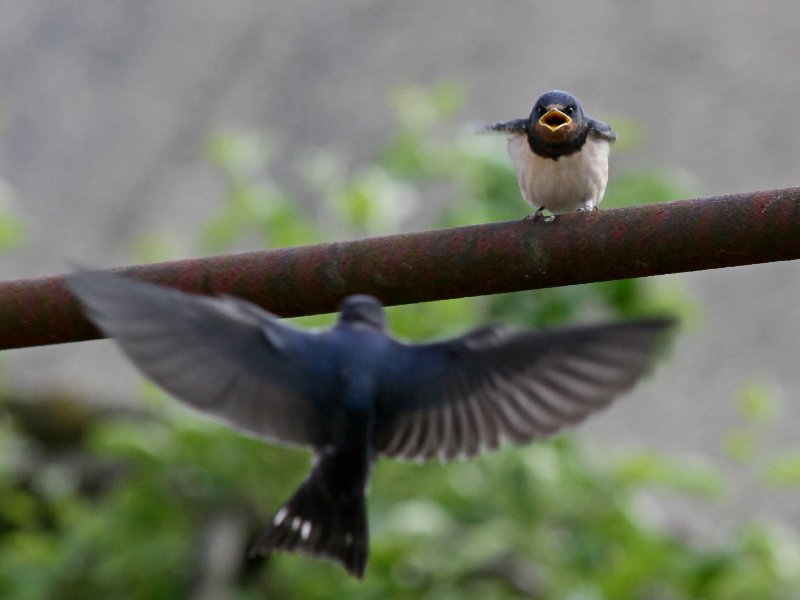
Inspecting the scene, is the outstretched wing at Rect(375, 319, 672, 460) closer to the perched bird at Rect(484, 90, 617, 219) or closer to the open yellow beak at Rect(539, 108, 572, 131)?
the perched bird at Rect(484, 90, 617, 219)

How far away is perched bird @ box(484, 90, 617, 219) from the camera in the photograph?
179 centimetres

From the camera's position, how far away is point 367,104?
16.0ft

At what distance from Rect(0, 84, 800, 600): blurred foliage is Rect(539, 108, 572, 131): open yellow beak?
34.4 inches

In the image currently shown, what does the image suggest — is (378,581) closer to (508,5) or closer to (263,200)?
(263,200)

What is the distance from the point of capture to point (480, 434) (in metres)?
2.04

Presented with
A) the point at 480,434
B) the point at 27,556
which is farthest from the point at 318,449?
the point at 27,556

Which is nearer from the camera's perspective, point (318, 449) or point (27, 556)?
point (318, 449)

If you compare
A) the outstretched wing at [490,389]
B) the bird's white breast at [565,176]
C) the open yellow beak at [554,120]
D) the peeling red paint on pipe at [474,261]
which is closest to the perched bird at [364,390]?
the outstretched wing at [490,389]

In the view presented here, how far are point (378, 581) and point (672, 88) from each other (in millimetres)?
2561

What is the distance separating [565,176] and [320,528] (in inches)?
26.7

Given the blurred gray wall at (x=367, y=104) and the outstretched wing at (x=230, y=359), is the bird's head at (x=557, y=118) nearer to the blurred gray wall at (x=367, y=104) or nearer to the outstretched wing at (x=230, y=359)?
the outstretched wing at (x=230, y=359)

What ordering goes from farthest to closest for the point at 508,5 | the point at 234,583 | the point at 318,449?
the point at 508,5 < the point at 234,583 < the point at 318,449

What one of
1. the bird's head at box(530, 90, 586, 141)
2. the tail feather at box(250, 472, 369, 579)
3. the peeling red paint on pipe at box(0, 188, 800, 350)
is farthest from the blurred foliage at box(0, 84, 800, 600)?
the peeling red paint on pipe at box(0, 188, 800, 350)

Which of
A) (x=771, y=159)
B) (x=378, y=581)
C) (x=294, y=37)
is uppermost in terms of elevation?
(x=294, y=37)
